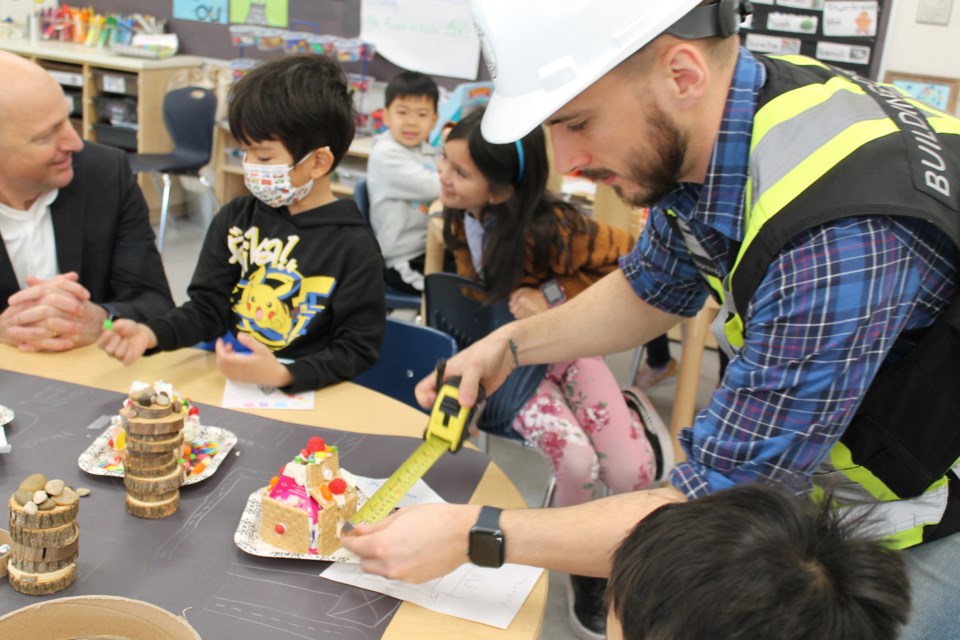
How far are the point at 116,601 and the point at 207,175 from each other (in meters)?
5.18

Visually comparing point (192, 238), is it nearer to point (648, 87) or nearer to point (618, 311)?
point (618, 311)

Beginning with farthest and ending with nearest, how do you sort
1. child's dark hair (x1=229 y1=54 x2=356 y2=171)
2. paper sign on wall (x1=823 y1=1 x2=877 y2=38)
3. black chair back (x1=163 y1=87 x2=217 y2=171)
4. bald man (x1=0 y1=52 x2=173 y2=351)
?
black chair back (x1=163 y1=87 x2=217 y2=171) → paper sign on wall (x1=823 y1=1 x2=877 y2=38) → child's dark hair (x1=229 y1=54 x2=356 y2=171) → bald man (x1=0 y1=52 x2=173 y2=351)

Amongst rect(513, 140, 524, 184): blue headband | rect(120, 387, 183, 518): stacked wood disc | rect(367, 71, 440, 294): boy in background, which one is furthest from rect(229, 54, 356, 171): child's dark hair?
rect(367, 71, 440, 294): boy in background

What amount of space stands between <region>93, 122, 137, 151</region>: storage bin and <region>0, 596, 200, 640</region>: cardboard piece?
→ 5.02m

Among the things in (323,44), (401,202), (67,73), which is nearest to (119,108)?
(67,73)

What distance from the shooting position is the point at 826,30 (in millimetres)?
4422

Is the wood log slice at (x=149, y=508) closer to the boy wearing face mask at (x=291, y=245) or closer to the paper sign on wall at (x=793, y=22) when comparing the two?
the boy wearing face mask at (x=291, y=245)

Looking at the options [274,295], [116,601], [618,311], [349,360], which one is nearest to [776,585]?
[116,601]

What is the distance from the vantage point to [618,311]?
169cm

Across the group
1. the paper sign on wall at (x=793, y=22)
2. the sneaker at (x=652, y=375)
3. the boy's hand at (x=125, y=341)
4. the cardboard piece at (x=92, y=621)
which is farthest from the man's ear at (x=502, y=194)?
the paper sign on wall at (x=793, y=22)

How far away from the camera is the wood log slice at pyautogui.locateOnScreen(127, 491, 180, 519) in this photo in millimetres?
1260

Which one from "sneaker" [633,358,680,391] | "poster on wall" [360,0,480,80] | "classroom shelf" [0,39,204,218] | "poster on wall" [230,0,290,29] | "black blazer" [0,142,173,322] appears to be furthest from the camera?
"poster on wall" [230,0,290,29]

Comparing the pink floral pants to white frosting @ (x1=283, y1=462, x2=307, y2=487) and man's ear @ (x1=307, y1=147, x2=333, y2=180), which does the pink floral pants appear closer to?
man's ear @ (x1=307, y1=147, x2=333, y2=180)

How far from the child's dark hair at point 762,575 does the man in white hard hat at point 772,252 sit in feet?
0.99
